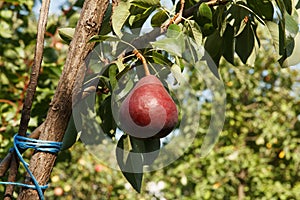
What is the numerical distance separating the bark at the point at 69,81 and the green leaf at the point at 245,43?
26 cm

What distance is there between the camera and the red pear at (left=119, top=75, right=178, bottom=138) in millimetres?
666

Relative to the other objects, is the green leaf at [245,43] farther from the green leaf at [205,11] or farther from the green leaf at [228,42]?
the green leaf at [205,11]

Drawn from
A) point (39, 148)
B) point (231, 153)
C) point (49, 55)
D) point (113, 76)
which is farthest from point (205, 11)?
point (231, 153)

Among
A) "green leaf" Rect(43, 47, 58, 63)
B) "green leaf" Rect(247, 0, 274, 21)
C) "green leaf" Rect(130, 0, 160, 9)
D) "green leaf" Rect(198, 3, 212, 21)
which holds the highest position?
"green leaf" Rect(130, 0, 160, 9)

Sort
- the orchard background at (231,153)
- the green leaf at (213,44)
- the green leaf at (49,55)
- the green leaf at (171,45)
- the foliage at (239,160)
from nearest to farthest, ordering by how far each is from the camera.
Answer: the green leaf at (171,45) → the green leaf at (213,44) → the green leaf at (49,55) → the orchard background at (231,153) → the foliage at (239,160)

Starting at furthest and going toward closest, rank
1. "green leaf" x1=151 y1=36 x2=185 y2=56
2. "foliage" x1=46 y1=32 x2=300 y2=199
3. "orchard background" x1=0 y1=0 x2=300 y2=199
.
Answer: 1. "foliage" x1=46 y1=32 x2=300 y2=199
2. "orchard background" x1=0 y1=0 x2=300 y2=199
3. "green leaf" x1=151 y1=36 x2=185 y2=56

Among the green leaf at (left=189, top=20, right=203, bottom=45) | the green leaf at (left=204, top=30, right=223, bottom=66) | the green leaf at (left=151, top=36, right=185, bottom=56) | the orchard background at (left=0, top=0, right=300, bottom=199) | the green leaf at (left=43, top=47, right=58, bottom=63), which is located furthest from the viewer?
the orchard background at (left=0, top=0, right=300, bottom=199)

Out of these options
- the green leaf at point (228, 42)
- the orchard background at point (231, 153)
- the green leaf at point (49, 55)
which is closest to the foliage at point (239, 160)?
the orchard background at point (231, 153)

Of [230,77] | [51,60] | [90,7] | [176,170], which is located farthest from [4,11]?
[230,77]

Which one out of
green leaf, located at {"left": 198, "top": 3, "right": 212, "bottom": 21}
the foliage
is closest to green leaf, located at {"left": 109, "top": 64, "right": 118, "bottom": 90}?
green leaf, located at {"left": 198, "top": 3, "right": 212, "bottom": 21}

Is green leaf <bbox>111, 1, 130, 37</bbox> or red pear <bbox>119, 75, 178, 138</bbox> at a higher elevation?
green leaf <bbox>111, 1, 130, 37</bbox>

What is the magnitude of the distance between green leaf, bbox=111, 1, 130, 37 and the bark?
20 mm

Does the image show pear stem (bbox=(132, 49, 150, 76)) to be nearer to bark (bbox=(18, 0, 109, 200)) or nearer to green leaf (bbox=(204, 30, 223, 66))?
bark (bbox=(18, 0, 109, 200))

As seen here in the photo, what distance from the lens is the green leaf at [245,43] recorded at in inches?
34.3
